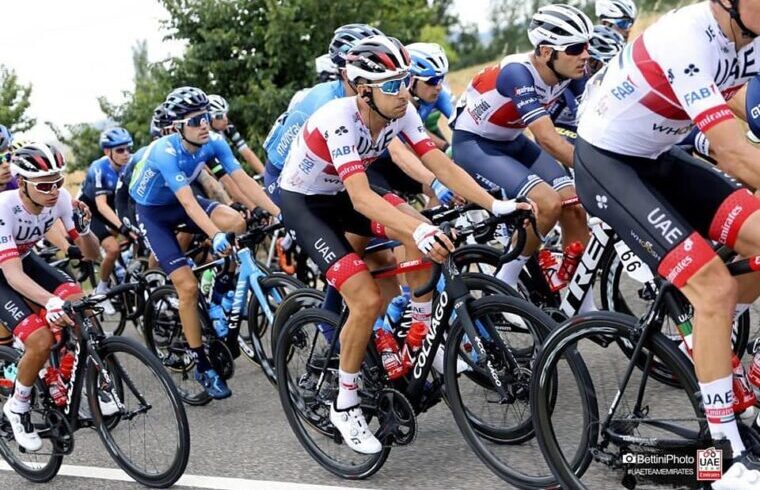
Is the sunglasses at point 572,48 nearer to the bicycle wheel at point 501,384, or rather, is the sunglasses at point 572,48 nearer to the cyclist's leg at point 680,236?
the cyclist's leg at point 680,236

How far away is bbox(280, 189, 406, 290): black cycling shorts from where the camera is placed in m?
5.05

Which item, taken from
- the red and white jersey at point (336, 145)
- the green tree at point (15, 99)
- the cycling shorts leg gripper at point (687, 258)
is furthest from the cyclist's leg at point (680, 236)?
the green tree at point (15, 99)

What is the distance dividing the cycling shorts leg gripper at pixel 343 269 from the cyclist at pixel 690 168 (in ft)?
4.49

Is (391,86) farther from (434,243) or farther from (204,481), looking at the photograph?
(204,481)

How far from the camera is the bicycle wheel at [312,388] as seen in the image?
527cm

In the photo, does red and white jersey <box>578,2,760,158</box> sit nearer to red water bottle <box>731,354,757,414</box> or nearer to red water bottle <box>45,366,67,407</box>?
red water bottle <box>731,354,757,414</box>

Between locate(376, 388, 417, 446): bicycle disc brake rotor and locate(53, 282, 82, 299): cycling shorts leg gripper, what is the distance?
89.4 inches

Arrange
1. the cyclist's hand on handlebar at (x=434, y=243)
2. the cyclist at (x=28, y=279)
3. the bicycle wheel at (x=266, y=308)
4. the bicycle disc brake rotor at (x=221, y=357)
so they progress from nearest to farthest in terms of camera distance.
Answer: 1. the cyclist's hand on handlebar at (x=434, y=243)
2. the cyclist at (x=28, y=279)
3. the bicycle wheel at (x=266, y=308)
4. the bicycle disc brake rotor at (x=221, y=357)

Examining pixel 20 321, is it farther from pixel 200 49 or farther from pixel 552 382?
pixel 200 49

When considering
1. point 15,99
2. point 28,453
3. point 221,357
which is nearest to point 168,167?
point 221,357

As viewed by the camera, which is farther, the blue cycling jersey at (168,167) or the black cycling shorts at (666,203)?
the blue cycling jersey at (168,167)

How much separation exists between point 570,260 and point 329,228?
1.76 m

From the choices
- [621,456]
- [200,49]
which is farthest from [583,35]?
[200,49]

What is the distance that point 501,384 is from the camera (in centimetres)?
459
